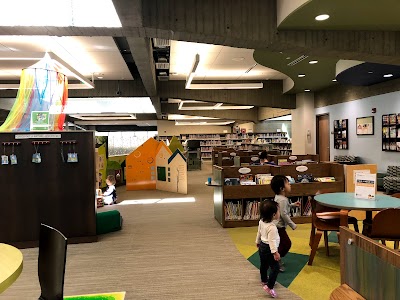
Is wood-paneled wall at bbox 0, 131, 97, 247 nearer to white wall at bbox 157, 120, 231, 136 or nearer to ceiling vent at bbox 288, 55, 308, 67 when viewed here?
ceiling vent at bbox 288, 55, 308, 67

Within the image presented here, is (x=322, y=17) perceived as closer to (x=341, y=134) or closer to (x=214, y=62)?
(x=214, y=62)

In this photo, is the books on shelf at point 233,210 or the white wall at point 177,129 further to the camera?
the white wall at point 177,129

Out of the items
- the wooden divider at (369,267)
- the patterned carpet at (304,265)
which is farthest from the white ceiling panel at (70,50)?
the wooden divider at (369,267)

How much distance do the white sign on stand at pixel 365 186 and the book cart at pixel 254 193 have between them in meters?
1.78

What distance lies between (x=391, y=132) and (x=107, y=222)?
8.01 m

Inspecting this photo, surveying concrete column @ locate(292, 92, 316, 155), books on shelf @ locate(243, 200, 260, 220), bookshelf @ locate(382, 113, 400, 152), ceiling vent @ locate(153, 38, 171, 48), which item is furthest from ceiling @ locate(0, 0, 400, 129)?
concrete column @ locate(292, 92, 316, 155)

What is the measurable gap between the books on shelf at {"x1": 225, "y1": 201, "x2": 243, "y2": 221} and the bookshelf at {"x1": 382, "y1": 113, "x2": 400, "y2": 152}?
556 centimetres

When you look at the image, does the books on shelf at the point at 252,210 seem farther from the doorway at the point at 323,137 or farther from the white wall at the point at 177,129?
the white wall at the point at 177,129

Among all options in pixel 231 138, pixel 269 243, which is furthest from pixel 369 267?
pixel 231 138

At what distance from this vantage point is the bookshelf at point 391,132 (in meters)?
9.05

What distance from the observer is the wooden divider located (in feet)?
5.01

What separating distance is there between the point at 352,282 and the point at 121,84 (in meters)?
11.2

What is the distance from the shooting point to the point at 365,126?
10453 mm

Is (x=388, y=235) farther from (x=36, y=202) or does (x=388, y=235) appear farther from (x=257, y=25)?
(x=36, y=202)
